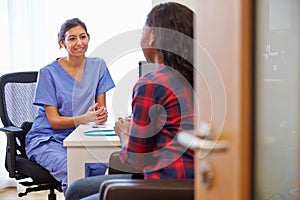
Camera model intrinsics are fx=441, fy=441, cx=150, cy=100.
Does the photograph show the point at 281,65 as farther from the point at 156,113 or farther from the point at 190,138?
the point at 156,113

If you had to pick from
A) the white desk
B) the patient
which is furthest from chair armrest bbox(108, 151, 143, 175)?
the patient

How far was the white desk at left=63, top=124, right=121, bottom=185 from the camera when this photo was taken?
1879 millimetres

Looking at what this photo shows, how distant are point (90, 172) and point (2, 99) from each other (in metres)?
0.77

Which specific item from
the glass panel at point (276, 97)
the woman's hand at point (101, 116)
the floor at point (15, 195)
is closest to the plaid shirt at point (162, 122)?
the glass panel at point (276, 97)

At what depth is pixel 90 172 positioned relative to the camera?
219 centimetres

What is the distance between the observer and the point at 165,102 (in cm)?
136

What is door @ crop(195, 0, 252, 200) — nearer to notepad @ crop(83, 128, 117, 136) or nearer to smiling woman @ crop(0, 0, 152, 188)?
notepad @ crop(83, 128, 117, 136)

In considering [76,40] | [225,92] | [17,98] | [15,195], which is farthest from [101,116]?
[225,92]

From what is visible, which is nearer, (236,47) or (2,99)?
(236,47)

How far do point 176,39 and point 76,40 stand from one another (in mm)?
1251

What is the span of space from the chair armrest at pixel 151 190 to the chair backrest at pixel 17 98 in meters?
1.45

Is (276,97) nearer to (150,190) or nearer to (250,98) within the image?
(250,98)

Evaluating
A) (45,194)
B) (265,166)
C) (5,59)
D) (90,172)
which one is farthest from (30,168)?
(265,166)

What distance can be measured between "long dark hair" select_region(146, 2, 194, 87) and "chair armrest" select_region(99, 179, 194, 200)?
0.35 m
